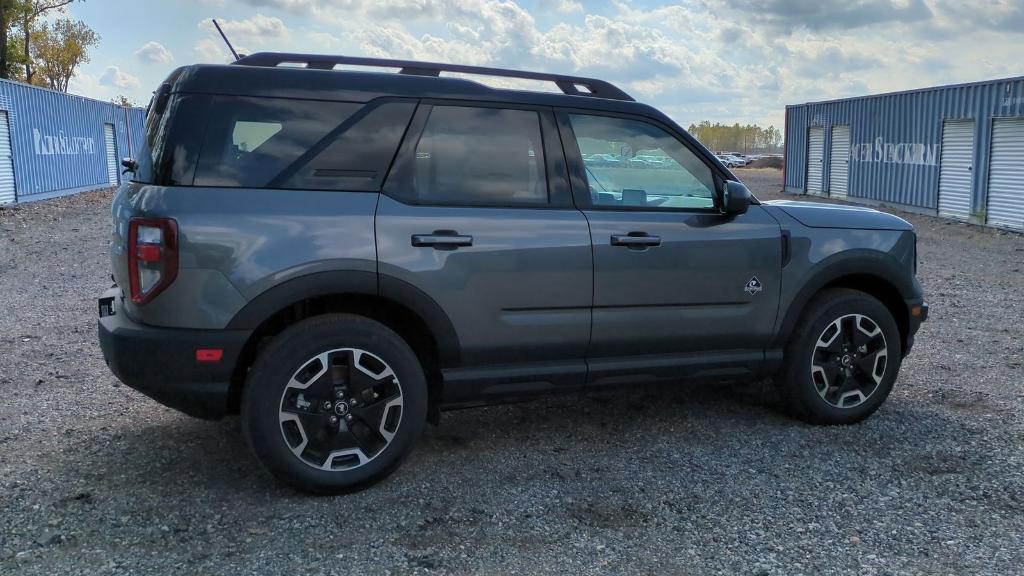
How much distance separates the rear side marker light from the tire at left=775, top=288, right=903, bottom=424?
301cm

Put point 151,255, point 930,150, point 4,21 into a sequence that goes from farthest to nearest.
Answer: point 4,21 → point 930,150 → point 151,255

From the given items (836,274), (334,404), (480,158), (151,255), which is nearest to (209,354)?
(151,255)

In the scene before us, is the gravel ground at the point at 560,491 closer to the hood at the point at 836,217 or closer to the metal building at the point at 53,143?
the hood at the point at 836,217

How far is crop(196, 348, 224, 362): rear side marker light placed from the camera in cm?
355

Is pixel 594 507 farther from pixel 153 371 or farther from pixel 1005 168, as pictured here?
pixel 1005 168

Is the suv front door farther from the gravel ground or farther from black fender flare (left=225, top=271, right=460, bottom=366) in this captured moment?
black fender flare (left=225, top=271, right=460, bottom=366)

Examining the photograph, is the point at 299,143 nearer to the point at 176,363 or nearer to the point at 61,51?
the point at 176,363

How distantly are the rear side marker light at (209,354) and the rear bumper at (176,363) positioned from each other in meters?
0.01

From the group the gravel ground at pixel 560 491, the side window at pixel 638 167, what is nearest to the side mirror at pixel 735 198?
the side window at pixel 638 167

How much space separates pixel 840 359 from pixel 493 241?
7.31 feet

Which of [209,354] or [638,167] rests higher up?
[638,167]

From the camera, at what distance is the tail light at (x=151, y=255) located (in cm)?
346

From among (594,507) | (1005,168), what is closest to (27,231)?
(594,507)

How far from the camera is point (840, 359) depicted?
4805 mm
